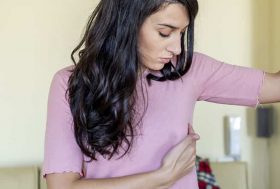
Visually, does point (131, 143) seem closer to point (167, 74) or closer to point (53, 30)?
point (167, 74)

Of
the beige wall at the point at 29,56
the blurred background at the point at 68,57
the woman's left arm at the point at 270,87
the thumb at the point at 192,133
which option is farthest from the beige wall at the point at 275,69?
the thumb at the point at 192,133

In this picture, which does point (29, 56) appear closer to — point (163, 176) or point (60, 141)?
point (60, 141)

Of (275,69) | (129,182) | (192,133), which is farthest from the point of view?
(275,69)

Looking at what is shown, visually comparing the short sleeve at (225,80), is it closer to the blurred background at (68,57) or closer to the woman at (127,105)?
the woman at (127,105)

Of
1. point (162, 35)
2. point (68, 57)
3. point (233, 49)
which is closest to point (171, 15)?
point (162, 35)

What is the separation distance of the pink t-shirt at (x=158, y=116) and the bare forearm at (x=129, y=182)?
0.04m

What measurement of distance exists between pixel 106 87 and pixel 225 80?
11.7 inches

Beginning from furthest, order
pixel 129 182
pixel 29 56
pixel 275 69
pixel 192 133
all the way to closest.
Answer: pixel 275 69, pixel 29 56, pixel 192 133, pixel 129 182

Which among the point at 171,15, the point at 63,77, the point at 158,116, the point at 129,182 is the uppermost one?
the point at 171,15

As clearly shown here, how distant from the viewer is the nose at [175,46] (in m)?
1.07

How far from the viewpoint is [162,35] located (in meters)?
1.06

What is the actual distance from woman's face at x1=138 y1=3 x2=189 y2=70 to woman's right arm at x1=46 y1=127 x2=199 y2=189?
7.9 inches

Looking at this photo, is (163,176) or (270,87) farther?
(270,87)

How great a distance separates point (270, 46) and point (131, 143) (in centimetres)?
146
